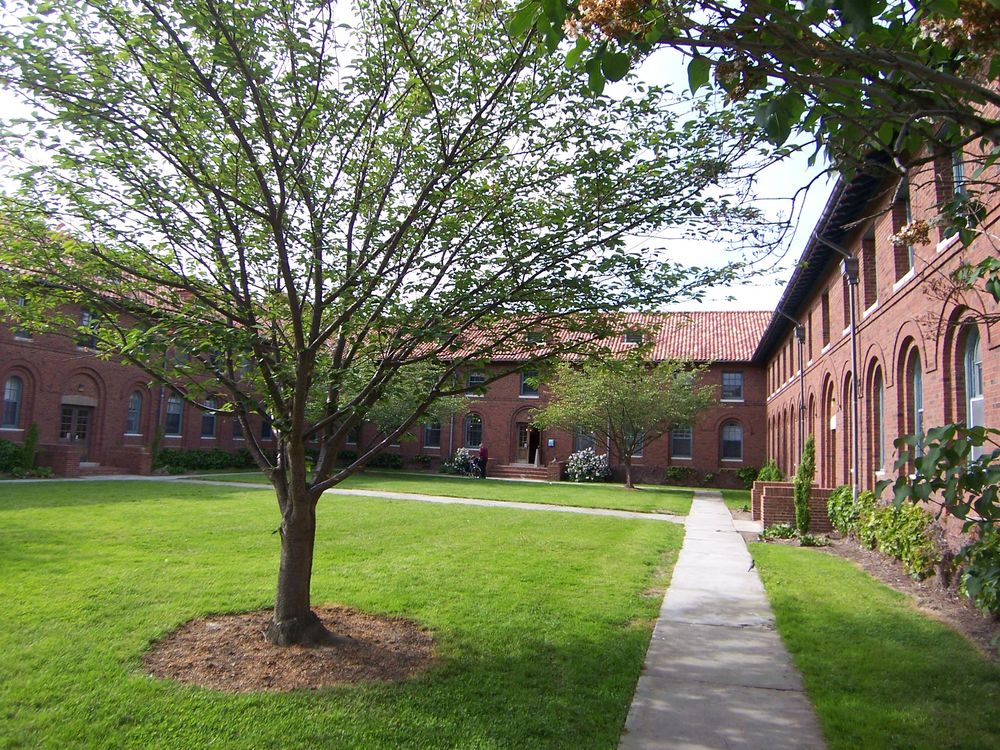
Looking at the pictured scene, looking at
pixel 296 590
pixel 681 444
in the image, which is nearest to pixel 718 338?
pixel 681 444

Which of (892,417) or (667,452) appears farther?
(667,452)

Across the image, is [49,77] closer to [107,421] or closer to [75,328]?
[75,328]

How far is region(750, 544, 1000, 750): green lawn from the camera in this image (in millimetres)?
4570

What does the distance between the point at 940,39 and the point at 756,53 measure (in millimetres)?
720

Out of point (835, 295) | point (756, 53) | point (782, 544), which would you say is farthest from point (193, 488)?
point (756, 53)

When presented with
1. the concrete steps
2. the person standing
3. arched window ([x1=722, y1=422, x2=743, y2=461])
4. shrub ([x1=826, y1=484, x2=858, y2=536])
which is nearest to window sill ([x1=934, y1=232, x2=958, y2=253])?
shrub ([x1=826, y1=484, x2=858, y2=536])

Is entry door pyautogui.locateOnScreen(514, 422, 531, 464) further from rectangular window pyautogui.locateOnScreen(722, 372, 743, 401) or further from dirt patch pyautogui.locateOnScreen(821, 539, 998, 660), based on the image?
dirt patch pyautogui.locateOnScreen(821, 539, 998, 660)

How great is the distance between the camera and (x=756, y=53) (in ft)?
10.9

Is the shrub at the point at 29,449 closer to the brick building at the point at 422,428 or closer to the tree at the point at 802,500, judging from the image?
the brick building at the point at 422,428

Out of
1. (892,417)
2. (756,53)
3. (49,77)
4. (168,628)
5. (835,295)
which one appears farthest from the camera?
(835,295)

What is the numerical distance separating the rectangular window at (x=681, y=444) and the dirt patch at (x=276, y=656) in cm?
3173

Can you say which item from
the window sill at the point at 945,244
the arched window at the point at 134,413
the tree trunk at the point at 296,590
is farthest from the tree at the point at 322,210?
the arched window at the point at 134,413

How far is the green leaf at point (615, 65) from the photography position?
306 centimetres

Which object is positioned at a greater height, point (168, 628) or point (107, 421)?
point (107, 421)
